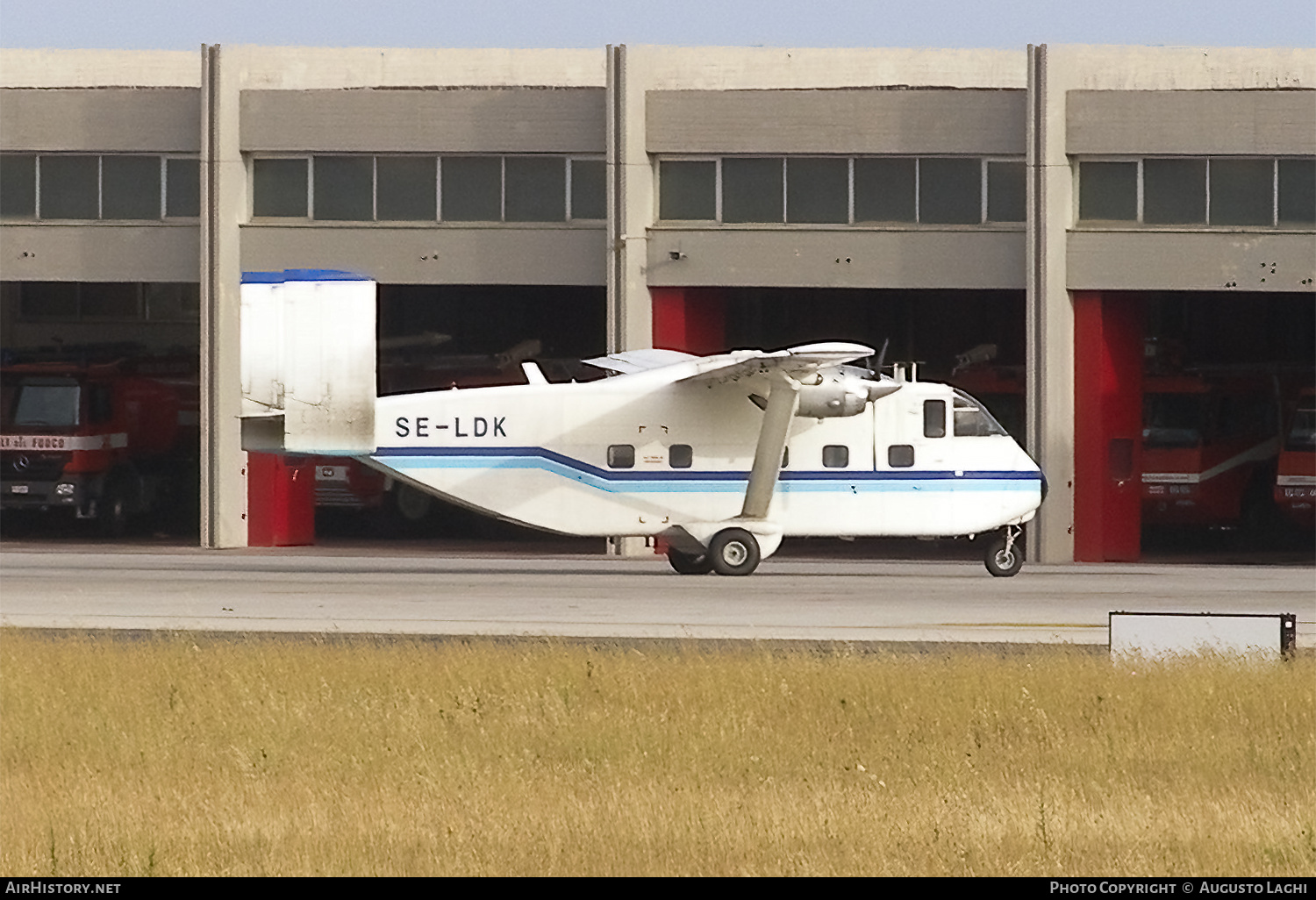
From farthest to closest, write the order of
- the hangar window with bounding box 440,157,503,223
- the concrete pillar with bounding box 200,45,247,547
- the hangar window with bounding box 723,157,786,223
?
the concrete pillar with bounding box 200,45,247,547, the hangar window with bounding box 440,157,503,223, the hangar window with bounding box 723,157,786,223

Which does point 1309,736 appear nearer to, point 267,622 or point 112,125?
point 267,622

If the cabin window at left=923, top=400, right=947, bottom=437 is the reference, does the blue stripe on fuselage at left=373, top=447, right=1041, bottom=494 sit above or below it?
below

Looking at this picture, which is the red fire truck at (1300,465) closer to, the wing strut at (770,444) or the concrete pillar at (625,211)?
the concrete pillar at (625,211)

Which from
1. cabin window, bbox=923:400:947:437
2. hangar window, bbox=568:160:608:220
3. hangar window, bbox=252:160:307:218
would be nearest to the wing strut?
cabin window, bbox=923:400:947:437

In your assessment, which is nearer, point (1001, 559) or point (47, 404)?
point (1001, 559)

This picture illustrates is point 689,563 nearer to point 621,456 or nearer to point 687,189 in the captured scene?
point 621,456

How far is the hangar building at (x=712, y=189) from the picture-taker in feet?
129

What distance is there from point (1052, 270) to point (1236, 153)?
4000mm

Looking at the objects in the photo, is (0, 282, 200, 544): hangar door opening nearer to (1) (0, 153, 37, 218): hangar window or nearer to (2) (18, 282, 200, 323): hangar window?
(2) (18, 282, 200, 323): hangar window

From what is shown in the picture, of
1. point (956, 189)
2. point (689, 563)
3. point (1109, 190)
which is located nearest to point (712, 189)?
point (956, 189)

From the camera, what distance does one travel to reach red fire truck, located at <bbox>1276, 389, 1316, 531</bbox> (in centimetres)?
4053

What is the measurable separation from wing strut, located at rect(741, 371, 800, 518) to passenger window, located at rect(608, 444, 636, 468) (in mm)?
1751

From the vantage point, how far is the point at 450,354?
47406mm

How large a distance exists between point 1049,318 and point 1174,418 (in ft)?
15.1
